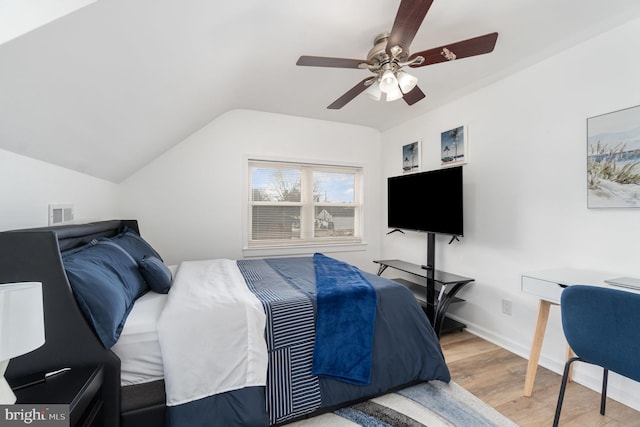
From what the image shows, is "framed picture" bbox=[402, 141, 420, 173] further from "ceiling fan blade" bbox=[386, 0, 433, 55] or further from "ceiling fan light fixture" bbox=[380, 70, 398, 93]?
"ceiling fan blade" bbox=[386, 0, 433, 55]

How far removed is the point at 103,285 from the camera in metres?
1.39

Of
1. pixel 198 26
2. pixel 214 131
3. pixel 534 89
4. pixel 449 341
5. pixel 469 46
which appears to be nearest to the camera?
pixel 198 26

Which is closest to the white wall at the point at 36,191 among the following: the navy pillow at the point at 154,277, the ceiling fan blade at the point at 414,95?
the navy pillow at the point at 154,277

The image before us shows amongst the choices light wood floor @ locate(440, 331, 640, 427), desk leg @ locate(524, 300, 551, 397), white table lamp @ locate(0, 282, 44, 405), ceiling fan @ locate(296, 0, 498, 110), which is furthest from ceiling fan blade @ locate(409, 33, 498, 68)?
light wood floor @ locate(440, 331, 640, 427)

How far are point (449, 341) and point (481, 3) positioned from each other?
8.82ft

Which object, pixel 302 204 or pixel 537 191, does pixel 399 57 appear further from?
pixel 302 204

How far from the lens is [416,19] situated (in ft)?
4.91

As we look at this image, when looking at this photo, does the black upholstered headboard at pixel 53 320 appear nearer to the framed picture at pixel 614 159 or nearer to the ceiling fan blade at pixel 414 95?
the ceiling fan blade at pixel 414 95

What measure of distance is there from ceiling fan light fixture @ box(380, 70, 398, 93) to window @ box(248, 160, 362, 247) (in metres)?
2.08

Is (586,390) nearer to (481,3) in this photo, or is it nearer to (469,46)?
(469,46)

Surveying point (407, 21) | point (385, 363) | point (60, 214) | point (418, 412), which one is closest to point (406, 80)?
point (407, 21)

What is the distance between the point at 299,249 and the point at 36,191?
2677mm

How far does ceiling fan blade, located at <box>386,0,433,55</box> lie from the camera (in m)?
1.38

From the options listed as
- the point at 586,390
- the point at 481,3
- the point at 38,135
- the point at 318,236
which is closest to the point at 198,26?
the point at 38,135
